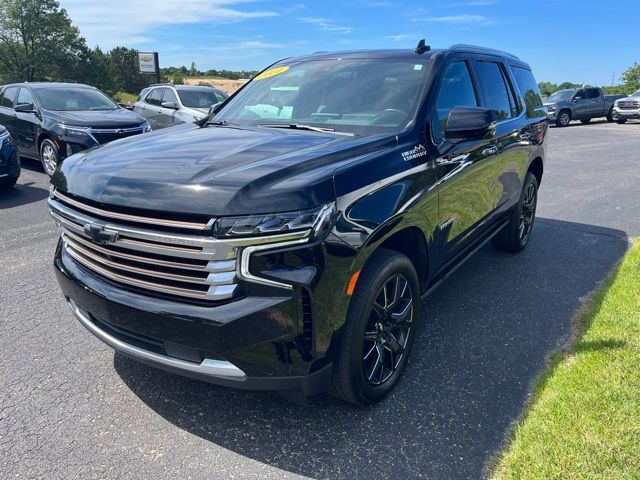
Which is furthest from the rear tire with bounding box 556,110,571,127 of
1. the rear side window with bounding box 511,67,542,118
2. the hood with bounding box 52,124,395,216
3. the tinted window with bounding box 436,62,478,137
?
the hood with bounding box 52,124,395,216

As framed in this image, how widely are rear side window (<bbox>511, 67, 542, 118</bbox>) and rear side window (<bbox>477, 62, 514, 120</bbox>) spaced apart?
0.44 meters

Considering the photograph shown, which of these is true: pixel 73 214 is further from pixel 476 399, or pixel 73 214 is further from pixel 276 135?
pixel 476 399

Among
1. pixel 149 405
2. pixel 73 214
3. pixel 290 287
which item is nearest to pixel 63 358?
pixel 149 405

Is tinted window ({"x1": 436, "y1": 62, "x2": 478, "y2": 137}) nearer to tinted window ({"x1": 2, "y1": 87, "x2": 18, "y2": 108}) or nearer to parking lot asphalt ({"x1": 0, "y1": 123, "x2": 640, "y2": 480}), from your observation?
parking lot asphalt ({"x1": 0, "y1": 123, "x2": 640, "y2": 480})

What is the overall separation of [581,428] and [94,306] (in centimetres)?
255

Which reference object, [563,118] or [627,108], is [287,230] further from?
[627,108]

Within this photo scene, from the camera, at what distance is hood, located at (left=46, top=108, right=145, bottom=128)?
878 cm

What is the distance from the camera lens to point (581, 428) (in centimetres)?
254

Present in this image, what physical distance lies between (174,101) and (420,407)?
11.0m

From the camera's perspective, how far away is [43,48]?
52.3 meters

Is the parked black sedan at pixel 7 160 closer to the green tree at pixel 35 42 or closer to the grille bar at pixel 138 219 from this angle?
the grille bar at pixel 138 219

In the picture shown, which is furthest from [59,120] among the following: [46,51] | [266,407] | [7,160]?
[46,51]

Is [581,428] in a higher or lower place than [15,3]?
lower

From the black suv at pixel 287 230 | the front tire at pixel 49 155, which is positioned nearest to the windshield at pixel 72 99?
the front tire at pixel 49 155
